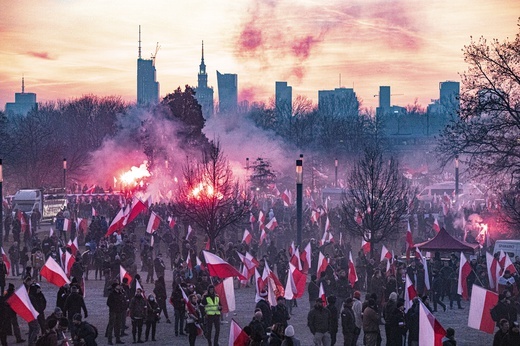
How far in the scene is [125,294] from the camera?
85.5 feet

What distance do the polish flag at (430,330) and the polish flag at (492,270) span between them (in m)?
13.6

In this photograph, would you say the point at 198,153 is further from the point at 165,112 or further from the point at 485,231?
the point at 485,231

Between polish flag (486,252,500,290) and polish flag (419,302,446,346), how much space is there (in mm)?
13569

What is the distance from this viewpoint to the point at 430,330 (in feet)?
59.6

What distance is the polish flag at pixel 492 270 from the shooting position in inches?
1244

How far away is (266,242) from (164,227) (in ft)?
16.4

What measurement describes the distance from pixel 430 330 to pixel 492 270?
46.8ft

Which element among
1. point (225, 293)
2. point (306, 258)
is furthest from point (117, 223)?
point (225, 293)

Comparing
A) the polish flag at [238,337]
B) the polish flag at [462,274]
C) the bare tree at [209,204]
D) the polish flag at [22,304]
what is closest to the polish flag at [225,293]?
the polish flag at [22,304]

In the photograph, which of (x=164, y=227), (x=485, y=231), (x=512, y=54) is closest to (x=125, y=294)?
(x=512, y=54)

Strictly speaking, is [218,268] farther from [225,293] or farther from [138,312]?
[138,312]

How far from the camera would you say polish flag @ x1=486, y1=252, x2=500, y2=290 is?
31.6m

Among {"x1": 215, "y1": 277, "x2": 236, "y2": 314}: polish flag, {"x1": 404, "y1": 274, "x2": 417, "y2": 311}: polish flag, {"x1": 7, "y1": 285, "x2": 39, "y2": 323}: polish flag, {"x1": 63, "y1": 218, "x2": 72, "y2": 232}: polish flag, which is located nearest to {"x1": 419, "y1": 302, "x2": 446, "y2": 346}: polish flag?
Result: {"x1": 404, "y1": 274, "x2": 417, "y2": 311}: polish flag

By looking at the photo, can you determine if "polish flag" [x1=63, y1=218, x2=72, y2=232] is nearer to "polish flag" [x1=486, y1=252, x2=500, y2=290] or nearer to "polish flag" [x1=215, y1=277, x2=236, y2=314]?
"polish flag" [x1=215, y1=277, x2=236, y2=314]
